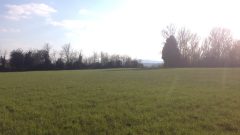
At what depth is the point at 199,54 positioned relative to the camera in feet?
301

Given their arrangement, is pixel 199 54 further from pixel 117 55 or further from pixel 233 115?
pixel 233 115

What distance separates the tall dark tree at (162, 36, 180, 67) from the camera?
3344 inches

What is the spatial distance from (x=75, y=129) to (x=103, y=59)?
114m

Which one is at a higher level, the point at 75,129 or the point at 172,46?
the point at 172,46

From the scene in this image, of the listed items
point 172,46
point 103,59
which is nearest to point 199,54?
point 172,46

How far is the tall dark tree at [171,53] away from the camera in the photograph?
8494 centimetres

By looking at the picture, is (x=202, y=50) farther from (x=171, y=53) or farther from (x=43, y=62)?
(x=43, y=62)

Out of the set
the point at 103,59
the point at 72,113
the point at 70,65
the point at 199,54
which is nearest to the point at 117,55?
the point at 103,59

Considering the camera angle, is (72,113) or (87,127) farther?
(72,113)

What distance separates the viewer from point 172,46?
279ft

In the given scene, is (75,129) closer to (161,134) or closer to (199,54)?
(161,134)

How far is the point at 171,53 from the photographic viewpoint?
8494cm

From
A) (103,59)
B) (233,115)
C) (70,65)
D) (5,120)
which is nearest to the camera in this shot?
(5,120)

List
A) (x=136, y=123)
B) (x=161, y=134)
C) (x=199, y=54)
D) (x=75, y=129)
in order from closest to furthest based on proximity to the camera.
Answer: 1. (x=161, y=134)
2. (x=75, y=129)
3. (x=136, y=123)
4. (x=199, y=54)
